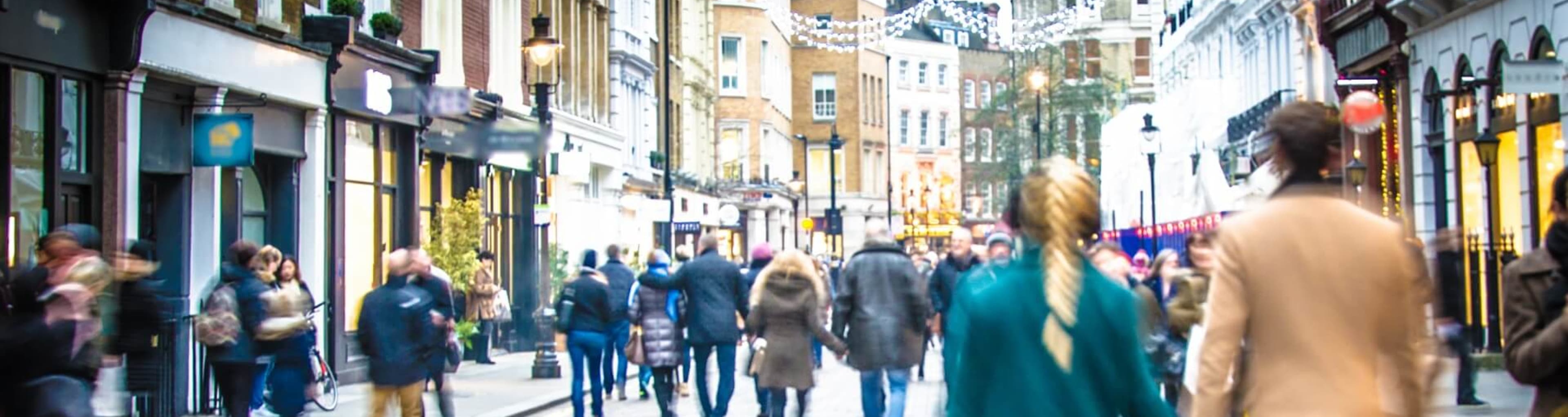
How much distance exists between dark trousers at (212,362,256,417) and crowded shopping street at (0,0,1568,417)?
1.0 inches

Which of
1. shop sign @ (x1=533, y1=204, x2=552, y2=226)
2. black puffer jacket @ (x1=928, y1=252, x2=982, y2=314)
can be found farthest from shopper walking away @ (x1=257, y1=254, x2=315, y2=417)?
shop sign @ (x1=533, y1=204, x2=552, y2=226)

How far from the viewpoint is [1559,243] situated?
6.45 meters

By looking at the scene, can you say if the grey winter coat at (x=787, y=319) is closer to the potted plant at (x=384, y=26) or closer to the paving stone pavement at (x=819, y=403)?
the paving stone pavement at (x=819, y=403)

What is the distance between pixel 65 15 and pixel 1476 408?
12072 millimetres

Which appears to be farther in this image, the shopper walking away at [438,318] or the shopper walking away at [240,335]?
the shopper walking away at [240,335]

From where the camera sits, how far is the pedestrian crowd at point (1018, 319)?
208 inches

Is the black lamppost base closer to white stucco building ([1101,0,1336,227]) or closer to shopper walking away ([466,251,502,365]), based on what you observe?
shopper walking away ([466,251,502,365])

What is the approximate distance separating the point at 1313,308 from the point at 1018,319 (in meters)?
0.91

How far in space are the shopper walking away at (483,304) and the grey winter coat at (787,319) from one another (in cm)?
1255

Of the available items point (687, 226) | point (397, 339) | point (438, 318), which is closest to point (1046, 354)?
point (397, 339)

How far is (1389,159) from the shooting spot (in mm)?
32594

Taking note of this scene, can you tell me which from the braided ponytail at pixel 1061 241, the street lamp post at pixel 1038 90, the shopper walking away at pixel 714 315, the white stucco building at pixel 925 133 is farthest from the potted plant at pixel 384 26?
the white stucco building at pixel 925 133

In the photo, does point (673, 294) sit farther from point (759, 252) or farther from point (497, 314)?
point (497, 314)

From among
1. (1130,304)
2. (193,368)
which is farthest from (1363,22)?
(1130,304)
